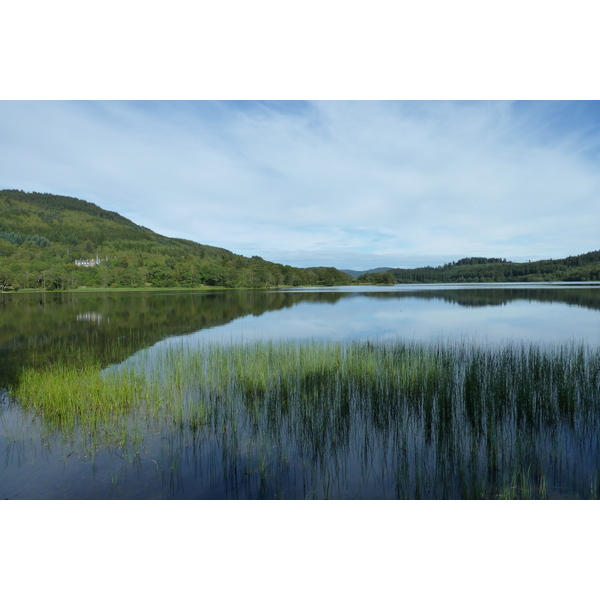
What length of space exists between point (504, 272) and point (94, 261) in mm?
110137

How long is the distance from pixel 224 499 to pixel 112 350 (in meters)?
8.87

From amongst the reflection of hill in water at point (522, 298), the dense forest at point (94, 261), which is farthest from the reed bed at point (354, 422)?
the dense forest at point (94, 261)

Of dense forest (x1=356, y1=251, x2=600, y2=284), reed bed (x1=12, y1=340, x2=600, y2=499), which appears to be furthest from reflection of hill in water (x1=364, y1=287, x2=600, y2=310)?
dense forest (x1=356, y1=251, x2=600, y2=284)

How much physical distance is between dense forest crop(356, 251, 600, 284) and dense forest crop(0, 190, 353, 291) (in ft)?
63.6

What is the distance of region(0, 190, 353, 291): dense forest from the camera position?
6950cm

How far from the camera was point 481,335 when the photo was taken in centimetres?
1360

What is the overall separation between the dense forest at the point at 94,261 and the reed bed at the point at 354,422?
75.1 meters

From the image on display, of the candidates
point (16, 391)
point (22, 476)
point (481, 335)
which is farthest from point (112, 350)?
point (481, 335)

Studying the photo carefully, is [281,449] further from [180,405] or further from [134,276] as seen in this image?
[134,276]

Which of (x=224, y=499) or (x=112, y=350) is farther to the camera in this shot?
(x=112, y=350)

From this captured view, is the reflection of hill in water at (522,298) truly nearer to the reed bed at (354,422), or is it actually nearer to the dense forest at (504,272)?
the reed bed at (354,422)

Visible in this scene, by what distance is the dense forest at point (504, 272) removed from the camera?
7781 centimetres

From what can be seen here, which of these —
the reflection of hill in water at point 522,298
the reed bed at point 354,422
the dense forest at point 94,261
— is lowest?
the reed bed at point 354,422

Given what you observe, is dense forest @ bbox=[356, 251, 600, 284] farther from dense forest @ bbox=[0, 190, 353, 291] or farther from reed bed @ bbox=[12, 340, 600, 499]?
reed bed @ bbox=[12, 340, 600, 499]
